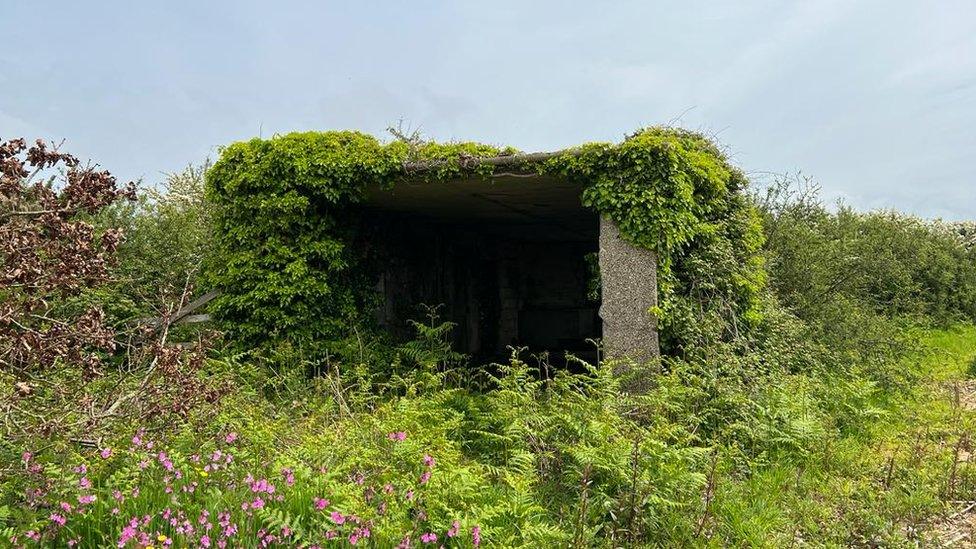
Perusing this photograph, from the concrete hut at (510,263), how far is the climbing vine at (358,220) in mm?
255

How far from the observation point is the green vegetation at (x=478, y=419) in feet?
11.6

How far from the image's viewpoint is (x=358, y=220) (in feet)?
33.0

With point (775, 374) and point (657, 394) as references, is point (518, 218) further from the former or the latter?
point (657, 394)

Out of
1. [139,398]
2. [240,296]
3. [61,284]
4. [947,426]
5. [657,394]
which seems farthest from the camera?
[240,296]

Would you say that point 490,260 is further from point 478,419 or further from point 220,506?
point 220,506

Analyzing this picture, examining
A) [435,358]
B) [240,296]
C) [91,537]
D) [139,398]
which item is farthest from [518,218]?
[91,537]

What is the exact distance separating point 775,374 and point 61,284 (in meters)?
7.07

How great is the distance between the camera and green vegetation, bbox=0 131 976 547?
11.6ft

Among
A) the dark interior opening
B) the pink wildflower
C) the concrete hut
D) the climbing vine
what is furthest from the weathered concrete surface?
the pink wildflower

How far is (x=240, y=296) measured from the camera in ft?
29.9

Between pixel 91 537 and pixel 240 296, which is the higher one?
pixel 240 296

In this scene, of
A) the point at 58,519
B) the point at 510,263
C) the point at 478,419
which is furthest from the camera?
the point at 510,263

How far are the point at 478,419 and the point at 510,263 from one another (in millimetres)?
9525

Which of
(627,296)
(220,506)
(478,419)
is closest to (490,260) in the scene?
(627,296)
